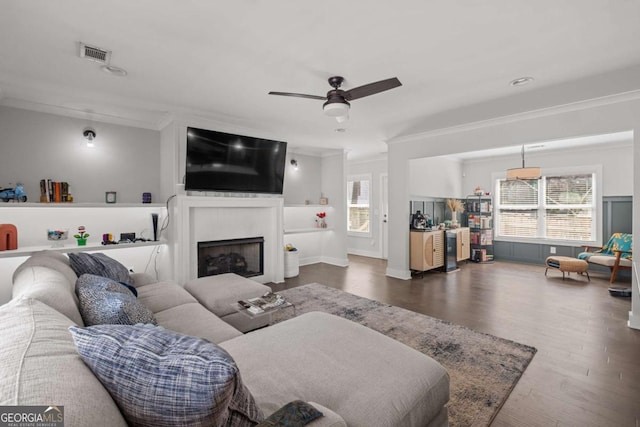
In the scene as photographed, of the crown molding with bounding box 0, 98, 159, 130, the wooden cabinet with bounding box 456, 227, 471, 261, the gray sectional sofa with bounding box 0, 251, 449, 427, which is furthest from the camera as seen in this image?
the wooden cabinet with bounding box 456, 227, 471, 261

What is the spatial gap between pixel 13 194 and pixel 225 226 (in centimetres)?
246

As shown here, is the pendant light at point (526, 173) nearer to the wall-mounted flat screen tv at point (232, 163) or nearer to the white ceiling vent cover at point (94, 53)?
the wall-mounted flat screen tv at point (232, 163)

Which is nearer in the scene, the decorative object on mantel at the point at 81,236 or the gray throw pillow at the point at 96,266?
the gray throw pillow at the point at 96,266

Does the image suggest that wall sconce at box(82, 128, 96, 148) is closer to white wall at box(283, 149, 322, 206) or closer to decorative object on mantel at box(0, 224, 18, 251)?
decorative object on mantel at box(0, 224, 18, 251)

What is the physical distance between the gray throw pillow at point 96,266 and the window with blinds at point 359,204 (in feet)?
19.5

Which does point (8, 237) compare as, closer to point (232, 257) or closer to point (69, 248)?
point (69, 248)

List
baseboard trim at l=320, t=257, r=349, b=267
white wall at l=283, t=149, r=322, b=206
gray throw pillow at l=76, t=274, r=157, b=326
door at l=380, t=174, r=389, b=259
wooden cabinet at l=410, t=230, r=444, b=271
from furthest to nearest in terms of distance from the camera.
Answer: door at l=380, t=174, r=389, b=259 → baseboard trim at l=320, t=257, r=349, b=267 → white wall at l=283, t=149, r=322, b=206 → wooden cabinet at l=410, t=230, r=444, b=271 → gray throw pillow at l=76, t=274, r=157, b=326

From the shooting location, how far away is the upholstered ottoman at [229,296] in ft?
8.70

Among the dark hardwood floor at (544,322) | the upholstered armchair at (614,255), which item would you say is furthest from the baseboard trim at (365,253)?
the upholstered armchair at (614,255)

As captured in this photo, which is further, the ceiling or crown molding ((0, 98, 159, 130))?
crown molding ((0, 98, 159, 130))

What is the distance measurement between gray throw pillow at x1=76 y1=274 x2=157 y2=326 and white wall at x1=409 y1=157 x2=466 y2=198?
5.15 metres

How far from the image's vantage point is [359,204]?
26.0 ft

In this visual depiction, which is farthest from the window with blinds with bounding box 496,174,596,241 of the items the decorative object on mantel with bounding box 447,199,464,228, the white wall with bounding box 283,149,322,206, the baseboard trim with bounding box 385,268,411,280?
the white wall with bounding box 283,149,322,206

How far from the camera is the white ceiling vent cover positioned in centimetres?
246
